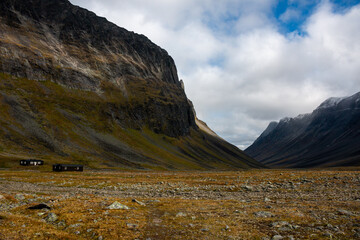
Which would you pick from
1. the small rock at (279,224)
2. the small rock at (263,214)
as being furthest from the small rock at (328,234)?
the small rock at (263,214)

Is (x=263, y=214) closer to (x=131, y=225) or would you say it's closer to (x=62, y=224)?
(x=131, y=225)

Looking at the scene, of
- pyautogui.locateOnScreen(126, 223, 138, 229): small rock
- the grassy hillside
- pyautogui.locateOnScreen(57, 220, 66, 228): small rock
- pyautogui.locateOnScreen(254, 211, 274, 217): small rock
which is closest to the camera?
pyautogui.locateOnScreen(126, 223, 138, 229): small rock

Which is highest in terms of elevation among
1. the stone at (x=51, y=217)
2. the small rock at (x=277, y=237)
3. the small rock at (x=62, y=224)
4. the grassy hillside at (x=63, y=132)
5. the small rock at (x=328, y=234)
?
the grassy hillside at (x=63, y=132)

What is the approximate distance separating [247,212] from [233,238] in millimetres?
7454

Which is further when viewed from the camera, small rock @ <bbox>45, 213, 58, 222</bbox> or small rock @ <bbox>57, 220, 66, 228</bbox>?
small rock @ <bbox>45, 213, 58, 222</bbox>

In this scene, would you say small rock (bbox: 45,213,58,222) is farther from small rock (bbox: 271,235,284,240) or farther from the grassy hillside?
the grassy hillside

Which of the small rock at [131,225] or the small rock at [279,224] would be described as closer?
the small rock at [279,224]

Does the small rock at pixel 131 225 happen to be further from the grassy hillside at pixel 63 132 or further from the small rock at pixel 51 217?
the grassy hillside at pixel 63 132

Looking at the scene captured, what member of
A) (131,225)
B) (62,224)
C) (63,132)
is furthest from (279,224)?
(63,132)

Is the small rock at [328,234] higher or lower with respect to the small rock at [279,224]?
higher

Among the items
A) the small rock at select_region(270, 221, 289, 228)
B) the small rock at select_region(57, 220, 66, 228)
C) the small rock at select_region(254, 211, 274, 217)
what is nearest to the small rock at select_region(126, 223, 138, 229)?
the small rock at select_region(57, 220, 66, 228)

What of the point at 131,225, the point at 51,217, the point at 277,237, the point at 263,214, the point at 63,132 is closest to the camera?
the point at 277,237

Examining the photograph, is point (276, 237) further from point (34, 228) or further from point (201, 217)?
point (34, 228)

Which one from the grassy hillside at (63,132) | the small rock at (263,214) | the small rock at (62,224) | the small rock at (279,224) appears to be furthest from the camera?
the grassy hillside at (63,132)
